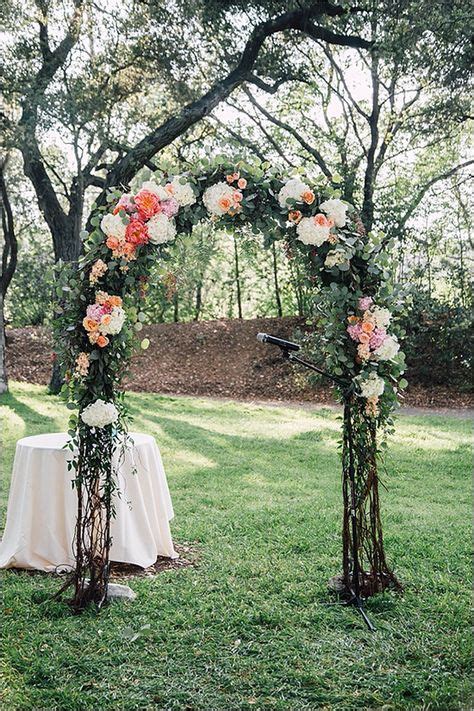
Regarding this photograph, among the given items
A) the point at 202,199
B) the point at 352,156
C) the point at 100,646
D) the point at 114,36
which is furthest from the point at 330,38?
the point at 100,646

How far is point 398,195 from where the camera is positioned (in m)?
14.9

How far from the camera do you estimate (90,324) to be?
13.2ft

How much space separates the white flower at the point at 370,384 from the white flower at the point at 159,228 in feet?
4.42

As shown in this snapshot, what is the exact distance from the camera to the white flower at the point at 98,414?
4.07 meters

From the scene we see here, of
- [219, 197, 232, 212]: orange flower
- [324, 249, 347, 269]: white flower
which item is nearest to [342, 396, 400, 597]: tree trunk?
[324, 249, 347, 269]: white flower

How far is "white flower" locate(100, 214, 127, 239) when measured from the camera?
3.98 metres

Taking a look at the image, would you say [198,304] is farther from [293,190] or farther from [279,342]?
[279,342]

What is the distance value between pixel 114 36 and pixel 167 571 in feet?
31.7

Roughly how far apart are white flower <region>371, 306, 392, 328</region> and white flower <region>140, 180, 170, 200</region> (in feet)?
4.44

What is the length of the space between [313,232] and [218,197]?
59 cm

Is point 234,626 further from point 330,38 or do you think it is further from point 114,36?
point 114,36

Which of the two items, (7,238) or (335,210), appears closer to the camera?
(335,210)

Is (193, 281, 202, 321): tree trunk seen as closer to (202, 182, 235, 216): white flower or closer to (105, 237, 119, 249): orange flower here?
(202, 182, 235, 216): white flower

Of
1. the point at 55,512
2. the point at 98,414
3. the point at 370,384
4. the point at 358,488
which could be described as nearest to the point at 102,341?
the point at 98,414
